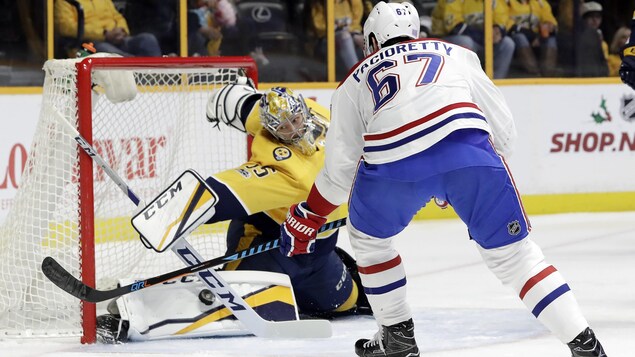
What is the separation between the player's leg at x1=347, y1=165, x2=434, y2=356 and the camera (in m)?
3.11

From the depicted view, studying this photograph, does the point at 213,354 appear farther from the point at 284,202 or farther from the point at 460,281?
Answer: the point at 460,281

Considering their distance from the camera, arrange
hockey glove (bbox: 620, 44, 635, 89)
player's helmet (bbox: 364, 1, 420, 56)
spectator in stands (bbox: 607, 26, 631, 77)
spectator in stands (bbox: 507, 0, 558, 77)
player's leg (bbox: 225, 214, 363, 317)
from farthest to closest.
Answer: spectator in stands (bbox: 607, 26, 631, 77), spectator in stands (bbox: 507, 0, 558, 77), hockey glove (bbox: 620, 44, 635, 89), player's leg (bbox: 225, 214, 363, 317), player's helmet (bbox: 364, 1, 420, 56)

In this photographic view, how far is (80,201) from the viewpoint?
3809 millimetres

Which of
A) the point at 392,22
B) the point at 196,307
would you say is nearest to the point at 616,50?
the point at 196,307

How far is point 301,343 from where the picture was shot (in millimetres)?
3762

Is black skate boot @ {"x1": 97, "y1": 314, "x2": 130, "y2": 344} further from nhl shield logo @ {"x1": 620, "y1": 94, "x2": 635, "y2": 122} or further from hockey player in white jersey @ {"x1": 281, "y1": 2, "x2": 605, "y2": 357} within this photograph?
nhl shield logo @ {"x1": 620, "y1": 94, "x2": 635, "y2": 122}

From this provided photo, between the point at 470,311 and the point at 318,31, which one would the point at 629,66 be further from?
the point at 318,31

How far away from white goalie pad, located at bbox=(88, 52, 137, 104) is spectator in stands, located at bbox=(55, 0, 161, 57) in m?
2.39

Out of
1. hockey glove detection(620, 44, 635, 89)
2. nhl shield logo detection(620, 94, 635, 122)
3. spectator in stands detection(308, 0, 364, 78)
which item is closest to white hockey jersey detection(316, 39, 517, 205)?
hockey glove detection(620, 44, 635, 89)

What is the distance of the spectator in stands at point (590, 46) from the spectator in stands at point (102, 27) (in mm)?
2450

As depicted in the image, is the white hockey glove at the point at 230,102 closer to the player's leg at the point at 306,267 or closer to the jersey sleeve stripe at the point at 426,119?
the player's leg at the point at 306,267

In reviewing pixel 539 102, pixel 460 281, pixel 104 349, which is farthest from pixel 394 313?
pixel 539 102

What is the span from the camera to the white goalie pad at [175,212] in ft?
12.0

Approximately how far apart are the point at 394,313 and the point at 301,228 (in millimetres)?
314
